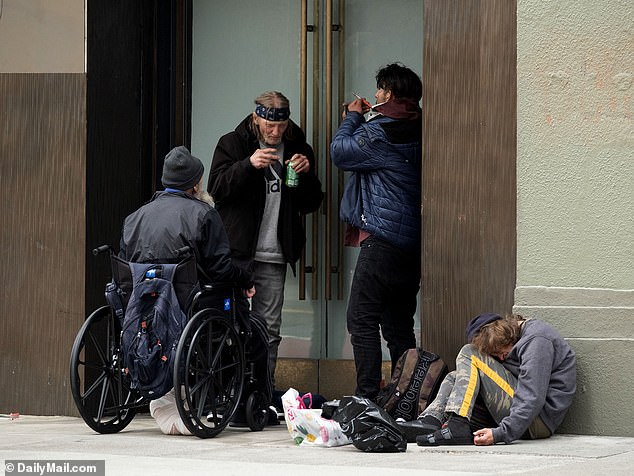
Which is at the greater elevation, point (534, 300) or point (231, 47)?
point (231, 47)

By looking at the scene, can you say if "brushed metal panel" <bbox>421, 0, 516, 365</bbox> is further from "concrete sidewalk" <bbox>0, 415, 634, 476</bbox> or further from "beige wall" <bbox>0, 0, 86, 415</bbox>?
"beige wall" <bbox>0, 0, 86, 415</bbox>

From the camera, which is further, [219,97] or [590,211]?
[219,97]

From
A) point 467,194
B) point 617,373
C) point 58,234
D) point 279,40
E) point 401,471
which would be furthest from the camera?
point 279,40

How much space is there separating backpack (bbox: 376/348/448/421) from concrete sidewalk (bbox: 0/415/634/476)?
0.66 meters

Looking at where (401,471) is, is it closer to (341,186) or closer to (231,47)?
(341,186)

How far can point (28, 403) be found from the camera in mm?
9016

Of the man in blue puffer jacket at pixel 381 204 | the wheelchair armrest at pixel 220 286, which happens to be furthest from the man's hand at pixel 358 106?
the wheelchair armrest at pixel 220 286

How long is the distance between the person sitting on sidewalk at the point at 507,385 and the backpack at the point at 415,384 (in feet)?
1.05

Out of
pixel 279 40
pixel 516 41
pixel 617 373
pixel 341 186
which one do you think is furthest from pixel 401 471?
pixel 279 40

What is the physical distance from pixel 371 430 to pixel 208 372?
1.14 meters

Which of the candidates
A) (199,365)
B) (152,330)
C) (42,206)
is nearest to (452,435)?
(199,365)

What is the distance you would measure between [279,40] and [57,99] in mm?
1626

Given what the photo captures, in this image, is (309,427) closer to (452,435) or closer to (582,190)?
(452,435)

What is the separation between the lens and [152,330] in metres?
7.45
